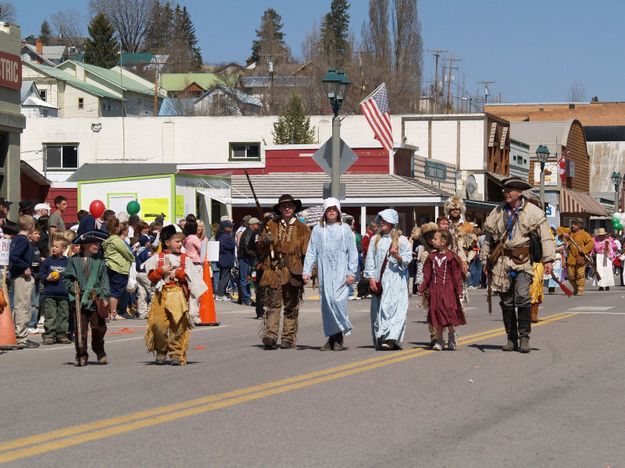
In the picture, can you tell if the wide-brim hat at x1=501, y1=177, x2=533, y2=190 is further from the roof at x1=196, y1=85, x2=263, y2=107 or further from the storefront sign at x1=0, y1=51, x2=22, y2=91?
the roof at x1=196, y1=85, x2=263, y2=107

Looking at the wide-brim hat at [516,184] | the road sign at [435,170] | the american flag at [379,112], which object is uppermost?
the american flag at [379,112]

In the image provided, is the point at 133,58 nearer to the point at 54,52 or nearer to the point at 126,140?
the point at 54,52

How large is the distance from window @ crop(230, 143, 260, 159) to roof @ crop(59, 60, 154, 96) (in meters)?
49.5

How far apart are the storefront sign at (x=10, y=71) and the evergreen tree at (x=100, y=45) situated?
107 meters

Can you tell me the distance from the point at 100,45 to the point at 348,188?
92.9 meters

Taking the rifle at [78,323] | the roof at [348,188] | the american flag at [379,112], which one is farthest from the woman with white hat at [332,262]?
the roof at [348,188]

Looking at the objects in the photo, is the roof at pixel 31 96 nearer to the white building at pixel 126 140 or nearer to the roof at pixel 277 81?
the roof at pixel 277 81

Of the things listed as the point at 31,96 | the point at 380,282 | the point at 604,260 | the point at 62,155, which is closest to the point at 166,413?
the point at 380,282

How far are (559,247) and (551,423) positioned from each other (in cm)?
2257

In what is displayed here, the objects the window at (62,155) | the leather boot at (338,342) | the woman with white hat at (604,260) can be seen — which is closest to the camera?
the leather boot at (338,342)

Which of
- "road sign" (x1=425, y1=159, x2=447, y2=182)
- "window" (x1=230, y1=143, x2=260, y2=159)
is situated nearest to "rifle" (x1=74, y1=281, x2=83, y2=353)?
"road sign" (x1=425, y1=159, x2=447, y2=182)

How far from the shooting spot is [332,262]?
51.6ft

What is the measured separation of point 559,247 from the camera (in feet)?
105

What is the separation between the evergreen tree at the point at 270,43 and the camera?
144 m
